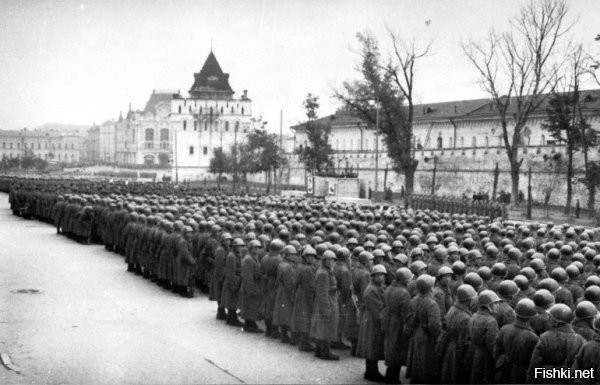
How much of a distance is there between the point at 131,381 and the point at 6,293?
6.95 metres

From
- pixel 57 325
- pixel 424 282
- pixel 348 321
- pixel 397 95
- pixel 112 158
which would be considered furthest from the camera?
pixel 112 158

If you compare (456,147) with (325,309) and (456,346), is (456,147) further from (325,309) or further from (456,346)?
(456,346)

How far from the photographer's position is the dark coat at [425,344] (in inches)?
328

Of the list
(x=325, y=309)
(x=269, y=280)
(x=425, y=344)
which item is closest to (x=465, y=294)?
(x=425, y=344)

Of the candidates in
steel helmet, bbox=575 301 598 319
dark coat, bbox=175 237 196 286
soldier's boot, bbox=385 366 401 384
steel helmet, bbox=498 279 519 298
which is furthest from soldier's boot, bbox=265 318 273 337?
steel helmet, bbox=575 301 598 319

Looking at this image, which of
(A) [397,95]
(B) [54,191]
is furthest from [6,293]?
(A) [397,95]

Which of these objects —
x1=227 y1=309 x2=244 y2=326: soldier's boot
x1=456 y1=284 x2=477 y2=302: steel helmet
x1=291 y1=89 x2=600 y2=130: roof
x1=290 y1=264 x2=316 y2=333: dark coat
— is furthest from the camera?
x1=291 y1=89 x2=600 y2=130: roof

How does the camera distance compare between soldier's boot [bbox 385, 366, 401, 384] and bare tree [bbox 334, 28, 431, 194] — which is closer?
soldier's boot [bbox 385, 366, 401, 384]

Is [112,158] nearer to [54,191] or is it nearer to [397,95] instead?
[397,95]

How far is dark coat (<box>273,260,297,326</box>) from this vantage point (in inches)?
426

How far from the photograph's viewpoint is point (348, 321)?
10.4 m

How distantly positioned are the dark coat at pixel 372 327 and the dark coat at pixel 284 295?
5.60 ft

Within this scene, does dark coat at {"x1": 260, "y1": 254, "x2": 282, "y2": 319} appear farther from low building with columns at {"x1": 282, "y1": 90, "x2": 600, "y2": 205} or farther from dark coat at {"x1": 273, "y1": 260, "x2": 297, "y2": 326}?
low building with columns at {"x1": 282, "y1": 90, "x2": 600, "y2": 205}

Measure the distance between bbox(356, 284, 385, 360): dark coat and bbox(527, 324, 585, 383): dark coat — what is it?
2314 millimetres
